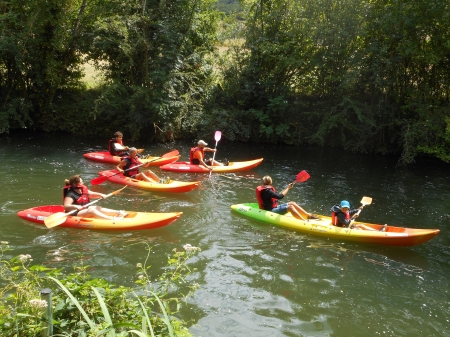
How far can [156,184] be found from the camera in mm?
Result: 10227

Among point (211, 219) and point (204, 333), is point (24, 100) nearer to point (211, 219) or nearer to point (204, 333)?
point (211, 219)

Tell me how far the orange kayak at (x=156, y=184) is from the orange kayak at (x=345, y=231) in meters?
1.63

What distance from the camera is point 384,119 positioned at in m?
15.3

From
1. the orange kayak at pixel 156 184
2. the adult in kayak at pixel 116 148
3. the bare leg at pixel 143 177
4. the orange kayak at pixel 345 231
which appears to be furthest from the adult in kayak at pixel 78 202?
the adult in kayak at pixel 116 148

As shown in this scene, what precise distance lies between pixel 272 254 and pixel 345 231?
1.44 metres

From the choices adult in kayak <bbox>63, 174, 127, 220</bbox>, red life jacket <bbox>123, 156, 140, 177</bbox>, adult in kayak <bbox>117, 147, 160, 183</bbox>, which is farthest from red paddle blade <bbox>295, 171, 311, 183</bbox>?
red life jacket <bbox>123, 156, 140, 177</bbox>

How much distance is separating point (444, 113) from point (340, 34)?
442 cm

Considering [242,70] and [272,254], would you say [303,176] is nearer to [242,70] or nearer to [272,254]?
[272,254]

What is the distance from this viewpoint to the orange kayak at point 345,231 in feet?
23.6

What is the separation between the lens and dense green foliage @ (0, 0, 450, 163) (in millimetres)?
14797

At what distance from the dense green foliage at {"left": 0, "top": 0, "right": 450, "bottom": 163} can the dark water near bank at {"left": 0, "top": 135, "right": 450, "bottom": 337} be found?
397cm

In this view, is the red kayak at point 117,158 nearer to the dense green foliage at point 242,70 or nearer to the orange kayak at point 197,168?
the orange kayak at point 197,168

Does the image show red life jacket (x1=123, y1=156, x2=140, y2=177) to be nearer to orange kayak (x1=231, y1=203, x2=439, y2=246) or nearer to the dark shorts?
orange kayak (x1=231, y1=203, x2=439, y2=246)

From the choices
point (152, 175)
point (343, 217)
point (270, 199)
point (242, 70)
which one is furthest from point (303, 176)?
point (242, 70)
